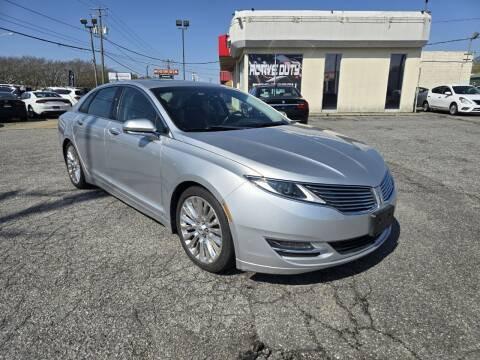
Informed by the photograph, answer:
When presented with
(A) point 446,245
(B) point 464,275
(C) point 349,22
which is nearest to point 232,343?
(B) point 464,275

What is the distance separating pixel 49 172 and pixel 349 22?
17.0 meters

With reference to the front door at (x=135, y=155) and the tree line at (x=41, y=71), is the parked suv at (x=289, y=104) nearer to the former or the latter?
the front door at (x=135, y=155)

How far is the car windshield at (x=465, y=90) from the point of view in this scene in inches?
704

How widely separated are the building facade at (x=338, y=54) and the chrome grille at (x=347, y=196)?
56.0ft

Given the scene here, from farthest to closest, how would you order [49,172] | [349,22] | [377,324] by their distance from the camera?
[349,22], [49,172], [377,324]

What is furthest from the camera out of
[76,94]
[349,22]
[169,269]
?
[76,94]

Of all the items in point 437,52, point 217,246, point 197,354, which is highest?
point 437,52

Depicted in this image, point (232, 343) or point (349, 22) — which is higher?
point (349, 22)

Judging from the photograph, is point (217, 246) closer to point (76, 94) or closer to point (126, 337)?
point (126, 337)

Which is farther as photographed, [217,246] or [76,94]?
[76,94]

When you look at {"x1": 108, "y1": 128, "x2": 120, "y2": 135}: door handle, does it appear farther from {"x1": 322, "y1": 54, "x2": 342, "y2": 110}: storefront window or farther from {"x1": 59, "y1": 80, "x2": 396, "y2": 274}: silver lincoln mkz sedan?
{"x1": 322, "y1": 54, "x2": 342, "y2": 110}: storefront window

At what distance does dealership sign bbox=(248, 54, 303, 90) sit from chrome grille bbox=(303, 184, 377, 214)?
1695 centimetres

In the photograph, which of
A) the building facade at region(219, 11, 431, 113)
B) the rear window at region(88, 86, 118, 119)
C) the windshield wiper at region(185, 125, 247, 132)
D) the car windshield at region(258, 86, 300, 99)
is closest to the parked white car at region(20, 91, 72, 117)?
the building facade at region(219, 11, 431, 113)

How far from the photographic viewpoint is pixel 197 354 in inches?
81.5
